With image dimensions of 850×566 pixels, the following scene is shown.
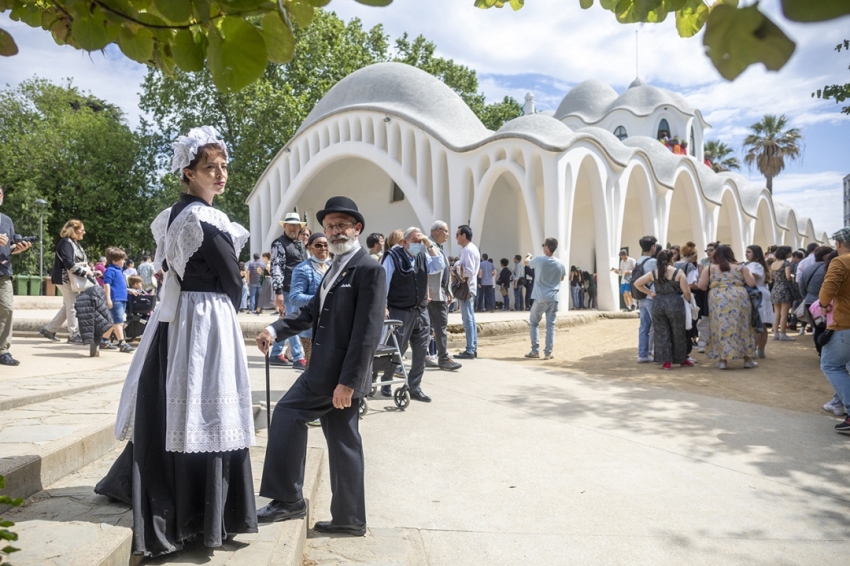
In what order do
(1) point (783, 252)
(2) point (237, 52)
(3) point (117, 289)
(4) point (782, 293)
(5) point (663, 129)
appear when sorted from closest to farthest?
(2) point (237, 52), (3) point (117, 289), (4) point (782, 293), (1) point (783, 252), (5) point (663, 129)

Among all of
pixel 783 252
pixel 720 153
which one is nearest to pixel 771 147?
pixel 720 153

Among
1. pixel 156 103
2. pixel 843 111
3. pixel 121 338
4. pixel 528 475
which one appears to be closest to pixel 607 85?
pixel 156 103

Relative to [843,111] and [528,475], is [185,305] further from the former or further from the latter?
[843,111]

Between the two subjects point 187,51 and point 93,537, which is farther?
point 93,537

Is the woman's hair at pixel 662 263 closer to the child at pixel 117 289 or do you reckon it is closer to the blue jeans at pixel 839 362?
the blue jeans at pixel 839 362

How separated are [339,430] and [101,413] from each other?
2.08 metres

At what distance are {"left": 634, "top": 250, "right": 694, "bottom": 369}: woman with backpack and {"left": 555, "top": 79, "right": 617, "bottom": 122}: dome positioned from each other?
104ft

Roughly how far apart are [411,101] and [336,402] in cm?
2230

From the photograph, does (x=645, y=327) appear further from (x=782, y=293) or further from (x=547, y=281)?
(x=782, y=293)

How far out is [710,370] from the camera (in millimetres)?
8797

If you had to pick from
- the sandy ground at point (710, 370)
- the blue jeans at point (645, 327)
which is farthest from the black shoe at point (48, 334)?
the blue jeans at point (645, 327)

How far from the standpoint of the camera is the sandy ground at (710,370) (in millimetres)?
7203

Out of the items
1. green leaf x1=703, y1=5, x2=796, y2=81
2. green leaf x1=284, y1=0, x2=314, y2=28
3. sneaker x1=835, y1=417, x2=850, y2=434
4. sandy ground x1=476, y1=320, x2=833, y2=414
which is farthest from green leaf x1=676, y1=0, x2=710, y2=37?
sandy ground x1=476, y1=320, x2=833, y2=414

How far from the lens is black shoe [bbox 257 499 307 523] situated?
3084 millimetres
